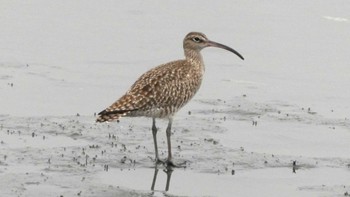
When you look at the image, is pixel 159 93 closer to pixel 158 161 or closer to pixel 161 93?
pixel 161 93

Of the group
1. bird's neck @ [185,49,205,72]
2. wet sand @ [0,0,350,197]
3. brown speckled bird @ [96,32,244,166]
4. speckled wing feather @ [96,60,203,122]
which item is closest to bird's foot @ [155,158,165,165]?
brown speckled bird @ [96,32,244,166]

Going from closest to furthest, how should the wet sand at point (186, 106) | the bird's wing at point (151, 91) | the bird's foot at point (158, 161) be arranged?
the wet sand at point (186, 106) → the bird's wing at point (151, 91) → the bird's foot at point (158, 161)

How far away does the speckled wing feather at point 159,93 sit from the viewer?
1700 cm

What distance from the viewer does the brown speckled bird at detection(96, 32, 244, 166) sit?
1703 centimetres

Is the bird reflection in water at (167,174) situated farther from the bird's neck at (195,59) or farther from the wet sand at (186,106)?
the bird's neck at (195,59)

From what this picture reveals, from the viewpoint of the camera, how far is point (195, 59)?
1906cm

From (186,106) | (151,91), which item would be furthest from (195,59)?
(186,106)

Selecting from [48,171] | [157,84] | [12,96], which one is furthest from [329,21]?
[48,171]

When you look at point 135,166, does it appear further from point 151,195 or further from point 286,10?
point 286,10

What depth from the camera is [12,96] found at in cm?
2147

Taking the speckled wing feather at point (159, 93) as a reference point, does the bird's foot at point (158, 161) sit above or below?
below

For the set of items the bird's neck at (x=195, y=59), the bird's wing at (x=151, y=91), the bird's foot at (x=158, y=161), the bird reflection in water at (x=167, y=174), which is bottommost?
the bird reflection in water at (x=167, y=174)

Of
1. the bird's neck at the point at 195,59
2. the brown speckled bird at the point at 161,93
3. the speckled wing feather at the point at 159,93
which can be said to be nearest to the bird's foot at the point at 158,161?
the brown speckled bird at the point at 161,93

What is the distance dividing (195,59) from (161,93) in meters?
1.61
